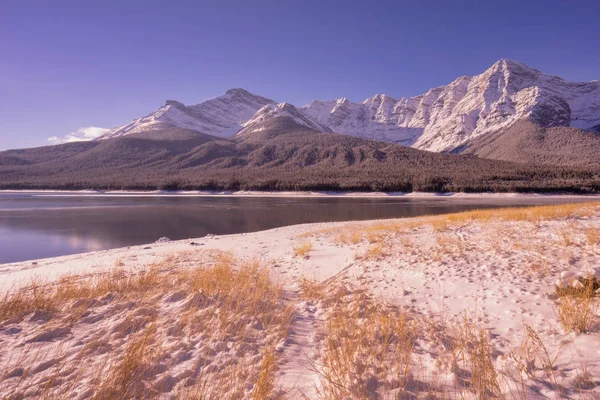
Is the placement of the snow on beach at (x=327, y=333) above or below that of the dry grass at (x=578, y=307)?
below

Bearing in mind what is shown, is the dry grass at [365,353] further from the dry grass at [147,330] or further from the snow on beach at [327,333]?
the dry grass at [147,330]

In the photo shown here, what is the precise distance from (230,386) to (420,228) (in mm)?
14700

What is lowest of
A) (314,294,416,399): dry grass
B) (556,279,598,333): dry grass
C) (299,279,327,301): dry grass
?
(299,279,327,301): dry grass

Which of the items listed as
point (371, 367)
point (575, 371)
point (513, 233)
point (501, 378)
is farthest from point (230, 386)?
point (513, 233)

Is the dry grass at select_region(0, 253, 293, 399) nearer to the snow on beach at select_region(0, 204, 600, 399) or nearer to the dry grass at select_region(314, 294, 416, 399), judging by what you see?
the snow on beach at select_region(0, 204, 600, 399)

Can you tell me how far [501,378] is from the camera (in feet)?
11.6

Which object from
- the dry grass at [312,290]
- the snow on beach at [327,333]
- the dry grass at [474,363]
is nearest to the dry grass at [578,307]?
the snow on beach at [327,333]

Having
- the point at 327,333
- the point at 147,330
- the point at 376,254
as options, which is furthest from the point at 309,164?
the point at 147,330

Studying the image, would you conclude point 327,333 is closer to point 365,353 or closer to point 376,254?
point 365,353

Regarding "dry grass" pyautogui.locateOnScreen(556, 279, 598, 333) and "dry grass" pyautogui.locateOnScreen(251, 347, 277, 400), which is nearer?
"dry grass" pyautogui.locateOnScreen(251, 347, 277, 400)

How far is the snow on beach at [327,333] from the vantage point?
3.52 m

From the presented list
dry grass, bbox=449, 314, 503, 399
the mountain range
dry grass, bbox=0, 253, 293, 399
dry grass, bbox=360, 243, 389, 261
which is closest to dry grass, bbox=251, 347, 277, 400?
dry grass, bbox=0, 253, 293, 399

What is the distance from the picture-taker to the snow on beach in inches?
139

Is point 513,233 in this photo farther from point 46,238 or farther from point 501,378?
point 46,238
